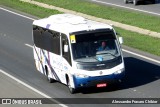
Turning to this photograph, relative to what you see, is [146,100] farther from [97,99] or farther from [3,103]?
[3,103]

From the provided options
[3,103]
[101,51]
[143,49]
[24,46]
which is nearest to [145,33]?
[143,49]

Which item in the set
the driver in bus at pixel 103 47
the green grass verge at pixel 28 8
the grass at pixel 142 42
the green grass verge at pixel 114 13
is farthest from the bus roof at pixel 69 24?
the green grass verge at pixel 28 8

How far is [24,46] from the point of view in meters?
31.1

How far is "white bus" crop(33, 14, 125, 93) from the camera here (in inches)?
819

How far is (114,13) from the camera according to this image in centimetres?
3978

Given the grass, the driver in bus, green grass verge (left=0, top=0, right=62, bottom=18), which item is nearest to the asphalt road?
the grass

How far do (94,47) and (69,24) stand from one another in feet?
4.91

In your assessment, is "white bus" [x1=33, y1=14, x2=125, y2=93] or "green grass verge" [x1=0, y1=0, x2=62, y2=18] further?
"green grass verge" [x1=0, y1=0, x2=62, y2=18]

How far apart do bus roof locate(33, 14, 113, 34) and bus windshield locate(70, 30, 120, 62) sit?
268 millimetres

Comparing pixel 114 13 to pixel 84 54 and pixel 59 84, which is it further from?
pixel 84 54

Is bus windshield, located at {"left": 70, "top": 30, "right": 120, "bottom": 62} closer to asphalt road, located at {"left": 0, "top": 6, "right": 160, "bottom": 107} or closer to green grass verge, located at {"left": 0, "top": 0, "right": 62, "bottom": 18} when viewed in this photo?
asphalt road, located at {"left": 0, "top": 6, "right": 160, "bottom": 107}

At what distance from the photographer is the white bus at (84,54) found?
819 inches

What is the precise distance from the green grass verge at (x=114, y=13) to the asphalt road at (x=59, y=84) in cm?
607

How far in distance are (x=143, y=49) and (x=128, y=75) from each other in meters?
5.13
